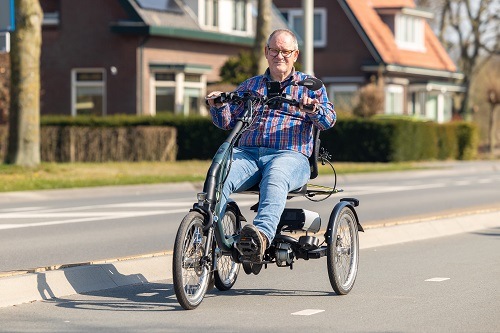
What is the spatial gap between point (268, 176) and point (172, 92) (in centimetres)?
3291

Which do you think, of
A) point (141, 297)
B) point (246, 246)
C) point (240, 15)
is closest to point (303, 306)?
point (246, 246)

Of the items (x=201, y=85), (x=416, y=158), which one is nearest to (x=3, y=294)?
(x=416, y=158)

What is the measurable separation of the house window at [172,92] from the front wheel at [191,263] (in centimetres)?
3253

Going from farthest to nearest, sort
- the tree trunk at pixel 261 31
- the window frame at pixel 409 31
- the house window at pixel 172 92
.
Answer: the window frame at pixel 409 31 → the house window at pixel 172 92 → the tree trunk at pixel 261 31

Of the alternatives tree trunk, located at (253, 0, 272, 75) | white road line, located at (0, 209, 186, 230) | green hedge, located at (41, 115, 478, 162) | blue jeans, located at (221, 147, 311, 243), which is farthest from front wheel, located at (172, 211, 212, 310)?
tree trunk, located at (253, 0, 272, 75)

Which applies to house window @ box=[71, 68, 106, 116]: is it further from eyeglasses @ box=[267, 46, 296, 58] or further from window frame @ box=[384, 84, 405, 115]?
eyeglasses @ box=[267, 46, 296, 58]

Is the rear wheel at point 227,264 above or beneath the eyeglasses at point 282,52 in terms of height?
beneath

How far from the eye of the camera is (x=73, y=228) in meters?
14.4

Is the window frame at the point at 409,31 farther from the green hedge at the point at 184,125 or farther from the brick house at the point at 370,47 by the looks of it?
the green hedge at the point at 184,125

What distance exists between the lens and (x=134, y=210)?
57.4 feet

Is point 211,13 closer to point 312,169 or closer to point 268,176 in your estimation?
point 312,169

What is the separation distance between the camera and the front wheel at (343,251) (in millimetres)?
8281

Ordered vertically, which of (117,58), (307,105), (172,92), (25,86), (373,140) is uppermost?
(117,58)

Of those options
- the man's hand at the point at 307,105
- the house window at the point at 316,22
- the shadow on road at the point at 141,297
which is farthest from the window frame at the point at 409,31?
the man's hand at the point at 307,105
